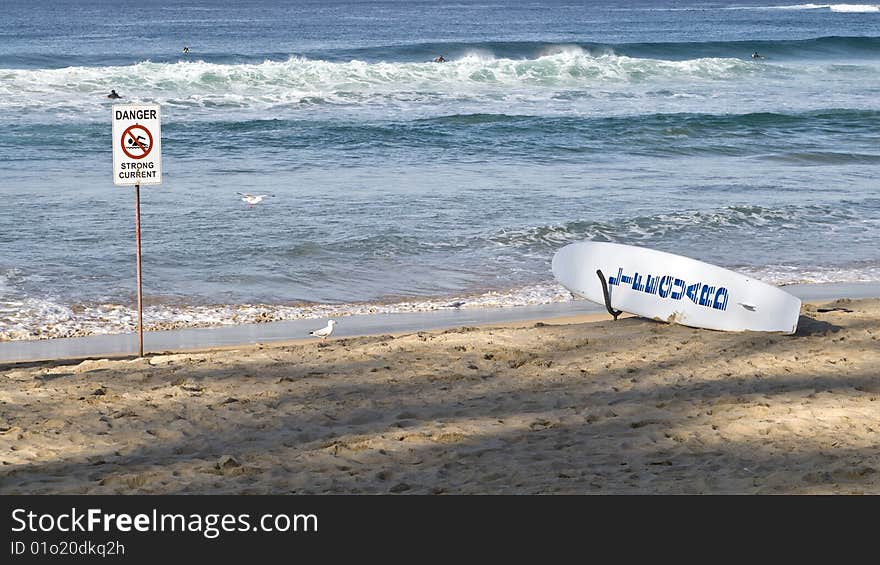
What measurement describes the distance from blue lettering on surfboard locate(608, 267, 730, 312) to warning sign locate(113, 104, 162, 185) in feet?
13.6

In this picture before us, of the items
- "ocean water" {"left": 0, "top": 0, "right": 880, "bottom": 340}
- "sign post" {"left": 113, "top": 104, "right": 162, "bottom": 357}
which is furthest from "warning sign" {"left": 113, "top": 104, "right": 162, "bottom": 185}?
"ocean water" {"left": 0, "top": 0, "right": 880, "bottom": 340}

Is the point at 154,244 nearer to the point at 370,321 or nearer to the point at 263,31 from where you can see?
the point at 370,321

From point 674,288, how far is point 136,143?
463cm

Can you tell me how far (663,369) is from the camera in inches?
327

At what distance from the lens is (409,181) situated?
64.3ft

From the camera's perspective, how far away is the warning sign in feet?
29.3

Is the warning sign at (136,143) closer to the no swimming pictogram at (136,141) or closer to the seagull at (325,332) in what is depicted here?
the no swimming pictogram at (136,141)

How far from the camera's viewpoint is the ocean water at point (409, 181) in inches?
496

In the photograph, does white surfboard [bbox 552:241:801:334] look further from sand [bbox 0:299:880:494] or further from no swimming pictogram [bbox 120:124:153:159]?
no swimming pictogram [bbox 120:124:153:159]

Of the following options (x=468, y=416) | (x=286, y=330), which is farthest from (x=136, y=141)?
(x=468, y=416)

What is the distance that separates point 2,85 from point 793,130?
22.6 meters

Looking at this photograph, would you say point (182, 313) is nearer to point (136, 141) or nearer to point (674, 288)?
point (136, 141)

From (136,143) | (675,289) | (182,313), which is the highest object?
(136,143)

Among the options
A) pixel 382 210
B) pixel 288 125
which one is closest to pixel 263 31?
pixel 288 125
